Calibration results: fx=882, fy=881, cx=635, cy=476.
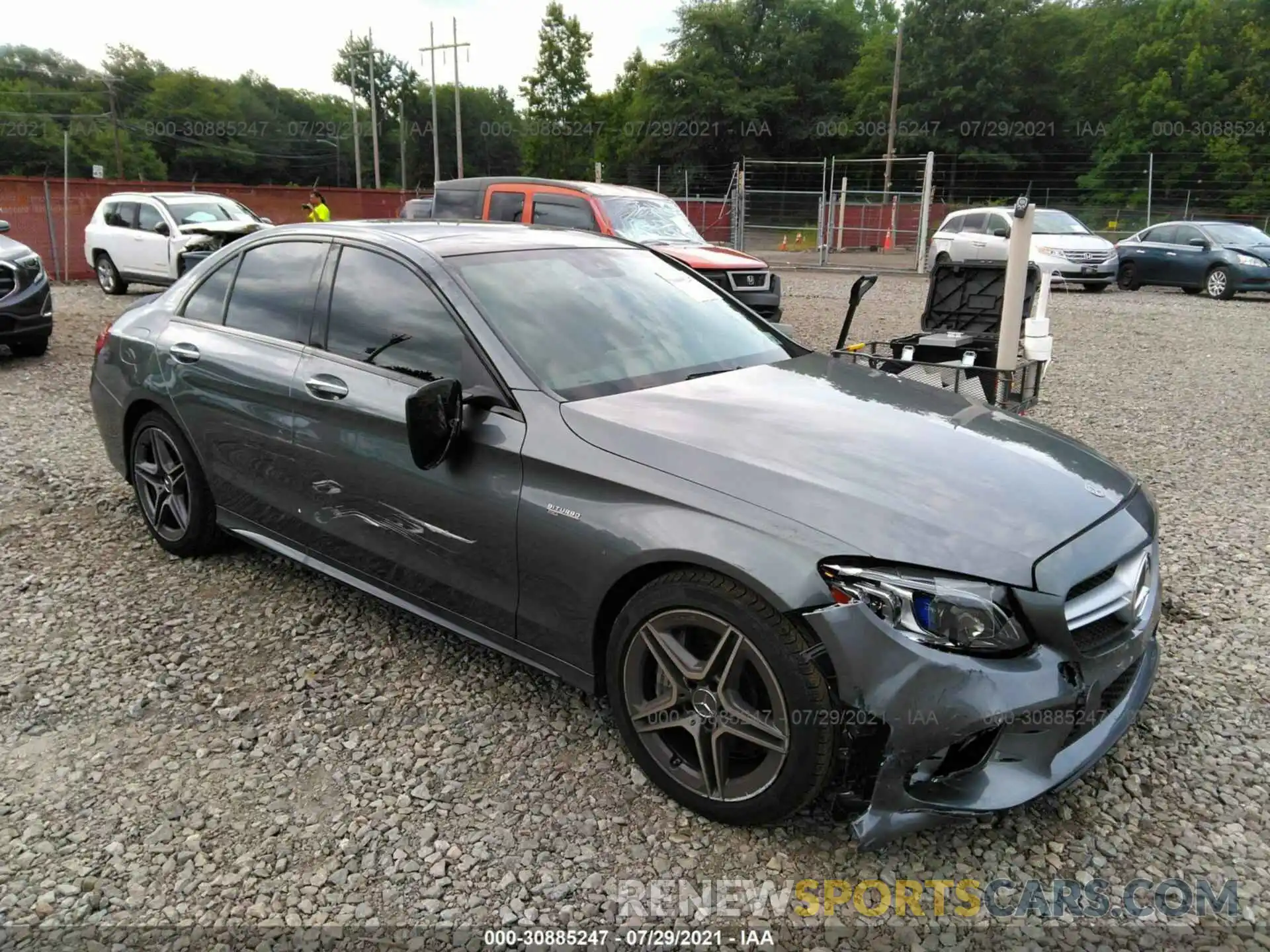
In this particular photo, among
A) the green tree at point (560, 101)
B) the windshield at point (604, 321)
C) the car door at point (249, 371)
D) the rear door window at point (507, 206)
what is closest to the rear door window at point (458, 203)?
the rear door window at point (507, 206)

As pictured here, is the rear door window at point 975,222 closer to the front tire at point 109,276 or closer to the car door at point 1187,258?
the car door at point 1187,258

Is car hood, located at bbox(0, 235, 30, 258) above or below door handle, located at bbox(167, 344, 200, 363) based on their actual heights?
above

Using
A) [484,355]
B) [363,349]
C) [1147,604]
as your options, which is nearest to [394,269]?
[363,349]

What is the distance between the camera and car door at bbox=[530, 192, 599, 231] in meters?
10.2

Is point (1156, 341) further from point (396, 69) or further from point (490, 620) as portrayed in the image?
point (396, 69)

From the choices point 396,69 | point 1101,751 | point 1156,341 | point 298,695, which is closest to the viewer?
point 1101,751

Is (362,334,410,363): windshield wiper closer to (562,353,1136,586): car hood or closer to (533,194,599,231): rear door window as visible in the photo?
(562,353,1136,586): car hood

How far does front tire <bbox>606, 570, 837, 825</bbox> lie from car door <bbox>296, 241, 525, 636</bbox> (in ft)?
1.72

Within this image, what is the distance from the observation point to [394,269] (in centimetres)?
327

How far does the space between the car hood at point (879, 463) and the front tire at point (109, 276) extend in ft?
49.6

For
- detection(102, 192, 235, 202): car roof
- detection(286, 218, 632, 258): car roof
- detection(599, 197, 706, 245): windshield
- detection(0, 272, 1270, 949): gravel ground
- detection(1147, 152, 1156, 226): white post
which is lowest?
detection(0, 272, 1270, 949): gravel ground

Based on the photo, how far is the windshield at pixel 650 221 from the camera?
10320 millimetres

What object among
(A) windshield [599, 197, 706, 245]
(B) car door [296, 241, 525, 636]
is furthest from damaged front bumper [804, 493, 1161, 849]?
(A) windshield [599, 197, 706, 245]

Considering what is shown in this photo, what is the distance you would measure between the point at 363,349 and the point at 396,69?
8526 cm
